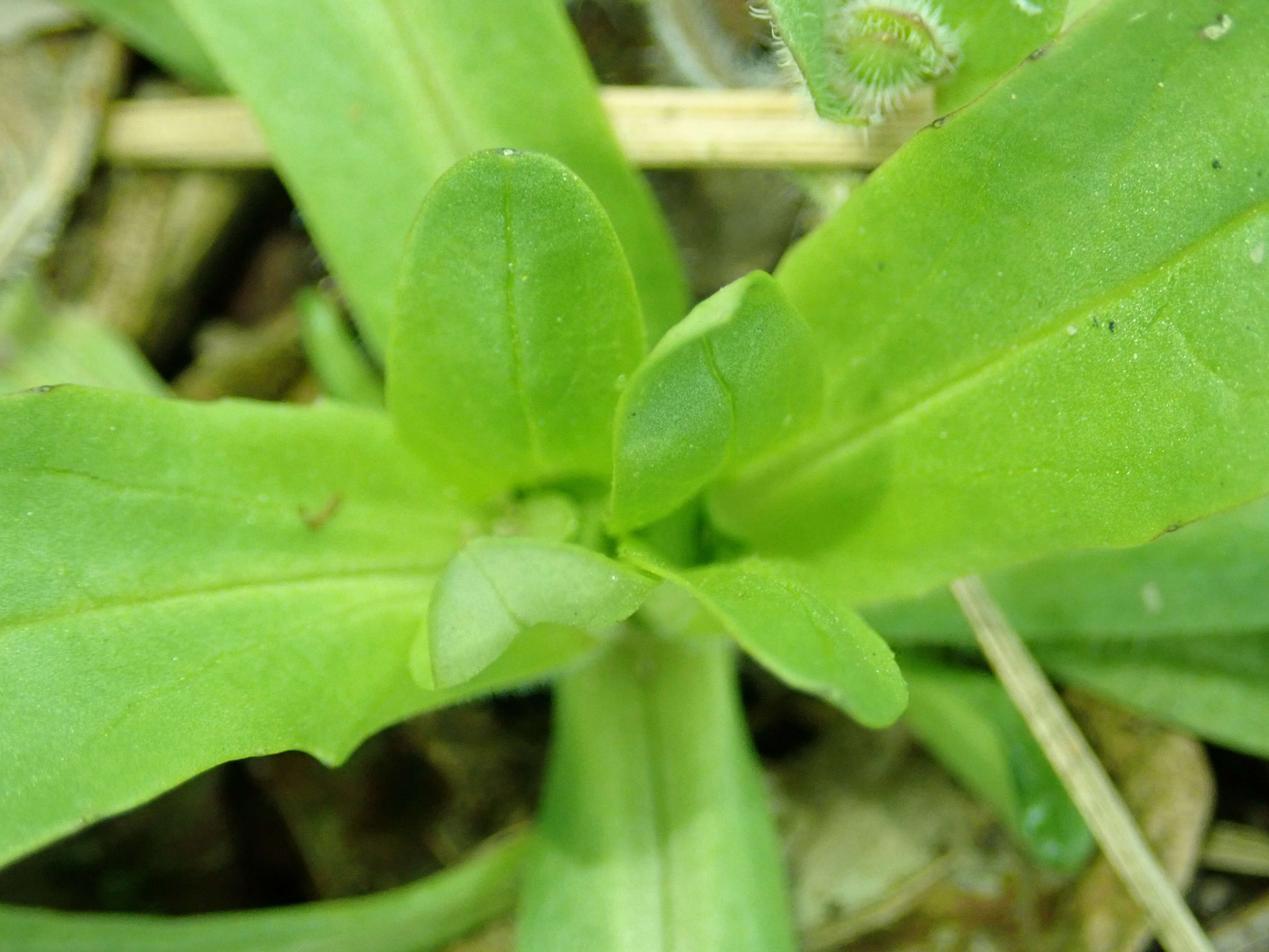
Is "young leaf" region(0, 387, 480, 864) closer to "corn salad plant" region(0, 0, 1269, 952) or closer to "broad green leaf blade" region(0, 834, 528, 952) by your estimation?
"corn salad plant" region(0, 0, 1269, 952)

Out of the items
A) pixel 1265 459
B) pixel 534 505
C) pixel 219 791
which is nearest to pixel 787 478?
pixel 534 505

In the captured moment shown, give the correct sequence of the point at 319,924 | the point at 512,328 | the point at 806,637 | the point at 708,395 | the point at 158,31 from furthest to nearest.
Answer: the point at 158,31 → the point at 319,924 → the point at 512,328 → the point at 708,395 → the point at 806,637

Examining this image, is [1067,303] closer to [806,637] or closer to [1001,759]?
[806,637]

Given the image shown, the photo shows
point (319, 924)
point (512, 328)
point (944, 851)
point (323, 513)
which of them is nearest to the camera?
point (512, 328)

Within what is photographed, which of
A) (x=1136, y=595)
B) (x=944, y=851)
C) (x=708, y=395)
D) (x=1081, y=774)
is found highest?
(x=708, y=395)

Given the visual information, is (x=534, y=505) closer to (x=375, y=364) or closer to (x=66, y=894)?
(x=375, y=364)

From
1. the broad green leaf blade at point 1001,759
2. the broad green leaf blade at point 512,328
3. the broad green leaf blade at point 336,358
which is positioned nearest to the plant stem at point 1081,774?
the broad green leaf blade at point 1001,759

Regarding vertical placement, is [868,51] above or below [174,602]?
above

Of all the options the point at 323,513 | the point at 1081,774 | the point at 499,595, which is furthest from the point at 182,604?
the point at 1081,774
